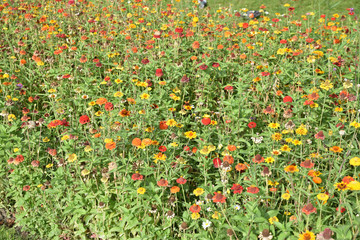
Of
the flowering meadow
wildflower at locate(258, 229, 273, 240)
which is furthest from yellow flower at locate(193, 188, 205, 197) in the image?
wildflower at locate(258, 229, 273, 240)

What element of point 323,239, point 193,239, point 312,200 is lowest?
point 193,239

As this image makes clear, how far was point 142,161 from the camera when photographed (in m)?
2.71

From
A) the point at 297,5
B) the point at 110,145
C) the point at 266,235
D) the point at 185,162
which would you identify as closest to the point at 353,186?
the point at 266,235

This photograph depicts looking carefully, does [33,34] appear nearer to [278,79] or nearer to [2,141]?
[2,141]

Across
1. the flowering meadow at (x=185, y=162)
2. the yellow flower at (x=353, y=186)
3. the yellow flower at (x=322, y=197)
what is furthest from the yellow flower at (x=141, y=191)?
the yellow flower at (x=353, y=186)

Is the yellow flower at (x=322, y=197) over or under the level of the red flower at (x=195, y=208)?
over

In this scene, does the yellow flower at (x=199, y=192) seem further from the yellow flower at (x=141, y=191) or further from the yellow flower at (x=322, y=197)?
the yellow flower at (x=322, y=197)

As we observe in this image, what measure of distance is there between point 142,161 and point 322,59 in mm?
3045

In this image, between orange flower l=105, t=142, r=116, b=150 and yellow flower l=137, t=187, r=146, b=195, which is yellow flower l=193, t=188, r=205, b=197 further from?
orange flower l=105, t=142, r=116, b=150

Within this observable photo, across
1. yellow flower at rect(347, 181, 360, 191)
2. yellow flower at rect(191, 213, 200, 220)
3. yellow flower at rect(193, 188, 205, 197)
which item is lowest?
yellow flower at rect(191, 213, 200, 220)

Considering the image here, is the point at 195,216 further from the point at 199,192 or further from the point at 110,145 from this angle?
the point at 110,145

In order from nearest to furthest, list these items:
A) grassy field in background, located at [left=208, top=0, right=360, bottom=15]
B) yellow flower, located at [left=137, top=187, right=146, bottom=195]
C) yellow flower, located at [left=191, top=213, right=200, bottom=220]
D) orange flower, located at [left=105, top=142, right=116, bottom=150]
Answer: yellow flower, located at [left=191, top=213, right=200, bottom=220] < yellow flower, located at [left=137, top=187, right=146, bottom=195] < orange flower, located at [left=105, top=142, right=116, bottom=150] < grassy field in background, located at [left=208, top=0, right=360, bottom=15]

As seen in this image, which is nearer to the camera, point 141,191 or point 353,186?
point 353,186

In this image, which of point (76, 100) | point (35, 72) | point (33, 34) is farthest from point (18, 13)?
point (76, 100)
